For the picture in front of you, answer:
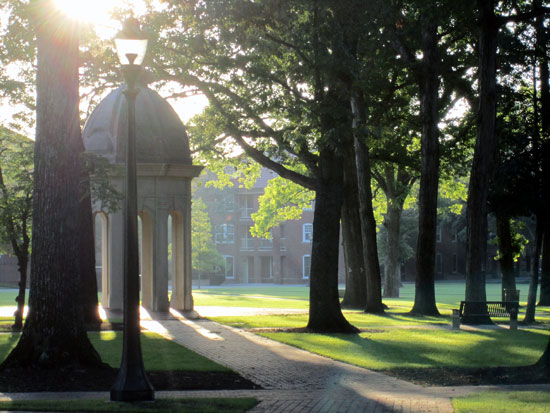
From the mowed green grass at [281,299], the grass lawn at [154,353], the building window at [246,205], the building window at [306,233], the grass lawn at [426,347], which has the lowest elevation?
the mowed green grass at [281,299]

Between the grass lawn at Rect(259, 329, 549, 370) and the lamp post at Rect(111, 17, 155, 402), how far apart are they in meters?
5.16

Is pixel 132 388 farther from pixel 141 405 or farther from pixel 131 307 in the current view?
pixel 131 307

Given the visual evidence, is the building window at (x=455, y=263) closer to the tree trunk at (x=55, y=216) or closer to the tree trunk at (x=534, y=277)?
the tree trunk at (x=534, y=277)

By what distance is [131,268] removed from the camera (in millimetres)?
10383

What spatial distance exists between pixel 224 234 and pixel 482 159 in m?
55.9

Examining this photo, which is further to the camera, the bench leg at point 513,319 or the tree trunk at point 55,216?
the bench leg at point 513,319

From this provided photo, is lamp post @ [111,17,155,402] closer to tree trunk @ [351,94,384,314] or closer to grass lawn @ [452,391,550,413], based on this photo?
grass lawn @ [452,391,550,413]

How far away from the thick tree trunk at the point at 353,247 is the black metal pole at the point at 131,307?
66.1 feet

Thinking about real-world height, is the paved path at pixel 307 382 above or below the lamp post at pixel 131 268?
below

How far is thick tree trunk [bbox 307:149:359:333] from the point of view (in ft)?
69.3

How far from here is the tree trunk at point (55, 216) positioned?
501 inches

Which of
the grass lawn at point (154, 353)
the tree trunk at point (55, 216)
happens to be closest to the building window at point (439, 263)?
the grass lawn at point (154, 353)

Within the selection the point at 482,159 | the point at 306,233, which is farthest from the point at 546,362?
the point at 306,233

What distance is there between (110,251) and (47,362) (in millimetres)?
15427
